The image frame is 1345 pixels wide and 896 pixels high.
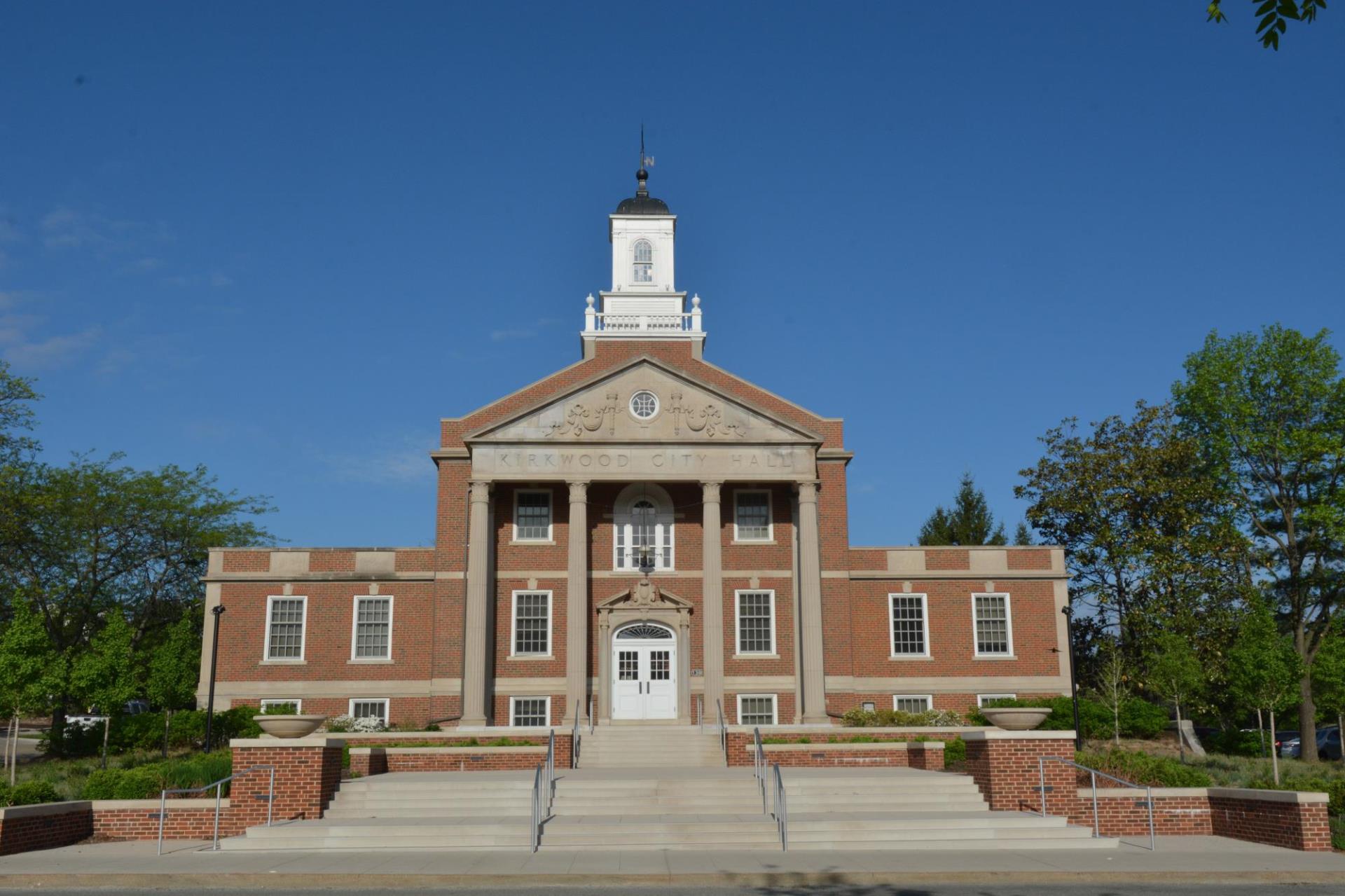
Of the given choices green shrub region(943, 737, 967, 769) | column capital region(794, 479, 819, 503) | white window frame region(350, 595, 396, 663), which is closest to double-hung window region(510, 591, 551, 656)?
white window frame region(350, 595, 396, 663)

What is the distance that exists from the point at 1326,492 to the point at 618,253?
29022mm

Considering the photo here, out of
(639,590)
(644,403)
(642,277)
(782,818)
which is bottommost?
(782,818)

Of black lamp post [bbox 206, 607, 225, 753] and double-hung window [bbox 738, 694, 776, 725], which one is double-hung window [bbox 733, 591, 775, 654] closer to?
double-hung window [bbox 738, 694, 776, 725]

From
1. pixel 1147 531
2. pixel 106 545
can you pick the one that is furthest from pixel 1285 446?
pixel 106 545

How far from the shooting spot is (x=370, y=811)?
1980 centimetres

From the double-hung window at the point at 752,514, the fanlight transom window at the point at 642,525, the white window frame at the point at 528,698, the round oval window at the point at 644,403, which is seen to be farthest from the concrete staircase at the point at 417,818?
the double-hung window at the point at 752,514

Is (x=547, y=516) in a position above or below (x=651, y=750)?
above

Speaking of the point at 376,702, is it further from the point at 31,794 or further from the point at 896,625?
the point at 31,794

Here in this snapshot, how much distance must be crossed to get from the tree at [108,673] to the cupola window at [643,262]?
22.4m

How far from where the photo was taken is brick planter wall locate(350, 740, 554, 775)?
83.1ft

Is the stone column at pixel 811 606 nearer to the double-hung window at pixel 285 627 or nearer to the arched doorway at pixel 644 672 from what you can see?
the arched doorway at pixel 644 672

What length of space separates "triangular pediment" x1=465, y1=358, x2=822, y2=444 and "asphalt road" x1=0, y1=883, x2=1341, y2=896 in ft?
78.1

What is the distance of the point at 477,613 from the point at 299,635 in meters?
6.64

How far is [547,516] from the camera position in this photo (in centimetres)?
3912
